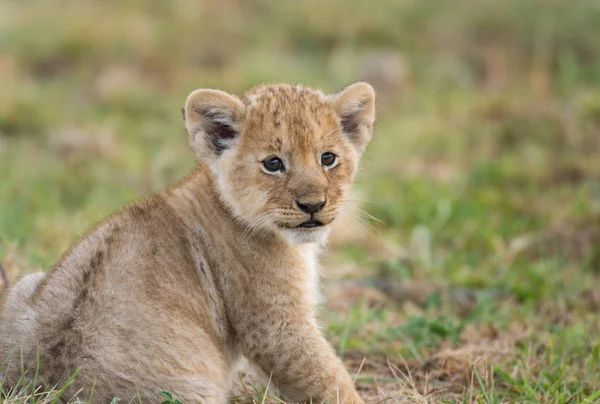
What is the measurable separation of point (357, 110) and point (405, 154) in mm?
6287

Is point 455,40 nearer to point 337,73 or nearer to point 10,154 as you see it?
point 337,73

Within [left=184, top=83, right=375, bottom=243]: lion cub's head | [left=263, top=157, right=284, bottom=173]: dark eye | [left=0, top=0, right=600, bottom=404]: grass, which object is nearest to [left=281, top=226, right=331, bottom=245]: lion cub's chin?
[left=184, top=83, right=375, bottom=243]: lion cub's head

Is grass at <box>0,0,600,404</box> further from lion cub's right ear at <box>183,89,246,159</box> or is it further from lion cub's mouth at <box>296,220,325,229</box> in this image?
lion cub's right ear at <box>183,89,246,159</box>

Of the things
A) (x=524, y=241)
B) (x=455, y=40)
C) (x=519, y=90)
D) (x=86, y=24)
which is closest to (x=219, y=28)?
(x=86, y=24)

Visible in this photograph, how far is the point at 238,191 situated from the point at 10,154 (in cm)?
622

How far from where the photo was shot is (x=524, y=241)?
8.44 m

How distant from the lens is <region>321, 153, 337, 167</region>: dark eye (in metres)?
5.11

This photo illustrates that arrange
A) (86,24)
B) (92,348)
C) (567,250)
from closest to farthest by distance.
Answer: (92,348)
(567,250)
(86,24)

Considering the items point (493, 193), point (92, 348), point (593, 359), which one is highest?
point (92, 348)

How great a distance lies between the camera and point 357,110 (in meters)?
5.52

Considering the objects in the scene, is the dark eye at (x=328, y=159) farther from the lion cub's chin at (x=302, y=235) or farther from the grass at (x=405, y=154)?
the grass at (x=405, y=154)

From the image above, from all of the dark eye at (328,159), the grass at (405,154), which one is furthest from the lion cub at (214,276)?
the grass at (405,154)

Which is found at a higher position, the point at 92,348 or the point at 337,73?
the point at 92,348

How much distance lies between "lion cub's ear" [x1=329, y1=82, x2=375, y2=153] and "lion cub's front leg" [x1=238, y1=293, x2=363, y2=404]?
4.05ft
